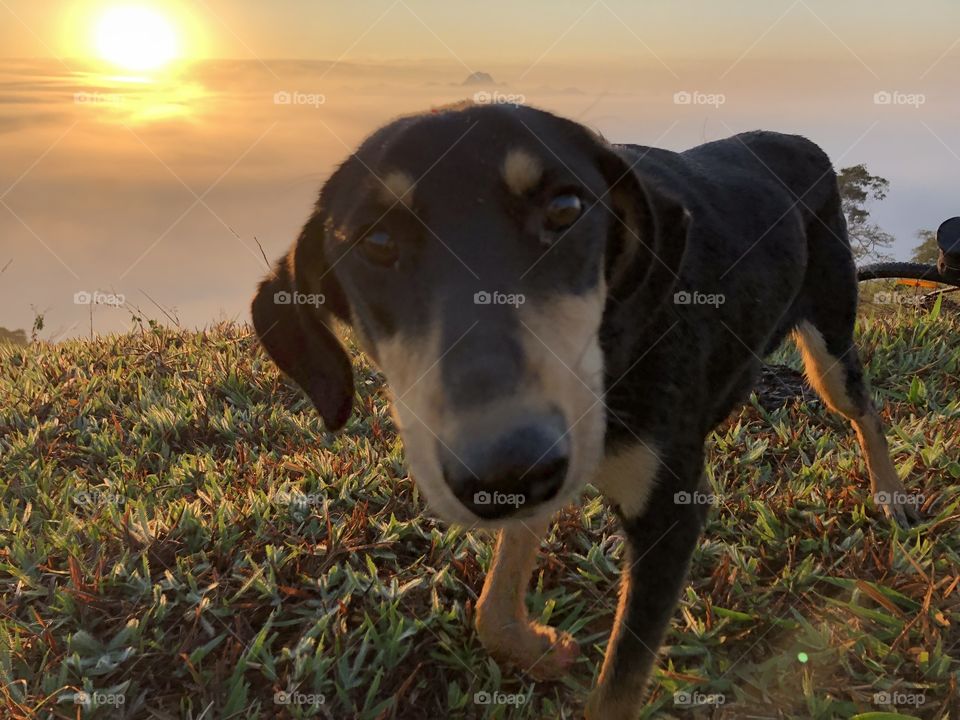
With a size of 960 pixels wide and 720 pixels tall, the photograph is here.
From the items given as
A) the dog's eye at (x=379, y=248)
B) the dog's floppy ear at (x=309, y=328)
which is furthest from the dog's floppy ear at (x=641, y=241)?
the dog's floppy ear at (x=309, y=328)

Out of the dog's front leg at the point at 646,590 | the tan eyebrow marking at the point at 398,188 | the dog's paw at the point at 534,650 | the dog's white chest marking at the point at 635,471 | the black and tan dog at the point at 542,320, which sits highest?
the tan eyebrow marking at the point at 398,188

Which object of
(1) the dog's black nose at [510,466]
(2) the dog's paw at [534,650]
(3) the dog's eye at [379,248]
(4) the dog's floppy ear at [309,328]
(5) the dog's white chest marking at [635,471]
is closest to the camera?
(1) the dog's black nose at [510,466]

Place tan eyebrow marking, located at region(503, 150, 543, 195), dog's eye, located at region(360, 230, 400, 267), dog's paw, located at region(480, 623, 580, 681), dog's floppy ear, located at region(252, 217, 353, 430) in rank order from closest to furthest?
tan eyebrow marking, located at region(503, 150, 543, 195), dog's eye, located at region(360, 230, 400, 267), dog's floppy ear, located at region(252, 217, 353, 430), dog's paw, located at region(480, 623, 580, 681)

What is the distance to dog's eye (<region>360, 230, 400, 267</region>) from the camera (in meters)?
2.50

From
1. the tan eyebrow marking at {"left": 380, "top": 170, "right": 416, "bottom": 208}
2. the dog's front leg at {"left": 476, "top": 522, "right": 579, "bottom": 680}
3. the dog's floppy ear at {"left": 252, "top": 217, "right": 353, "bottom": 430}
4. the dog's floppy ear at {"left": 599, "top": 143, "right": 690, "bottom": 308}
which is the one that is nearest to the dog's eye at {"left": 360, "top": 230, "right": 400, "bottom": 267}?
the tan eyebrow marking at {"left": 380, "top": 170, "right": 416, "bottom": 208}

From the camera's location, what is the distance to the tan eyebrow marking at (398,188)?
242 centimetres

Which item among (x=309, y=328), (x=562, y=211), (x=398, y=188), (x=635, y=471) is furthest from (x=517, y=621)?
(x=398, y=188)

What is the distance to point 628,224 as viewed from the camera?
112 inches

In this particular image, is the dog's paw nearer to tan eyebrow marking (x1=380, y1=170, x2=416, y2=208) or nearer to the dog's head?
the dog's head

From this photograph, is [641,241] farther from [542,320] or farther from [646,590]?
[646,590]

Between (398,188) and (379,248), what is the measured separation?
21 centimetres

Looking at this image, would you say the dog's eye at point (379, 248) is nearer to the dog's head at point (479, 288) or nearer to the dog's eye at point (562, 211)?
the dog's head at point (479, 288)

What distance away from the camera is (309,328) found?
121 inches

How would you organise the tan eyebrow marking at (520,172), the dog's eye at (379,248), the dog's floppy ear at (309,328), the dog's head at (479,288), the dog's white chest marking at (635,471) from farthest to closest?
the dog's floppy ear at (309,328) < the dog's white chest marking at (635,471) < the dog's eye at (379,248) < the tan eyebrow marking at (520,172) < the dog's head at (479,288)
